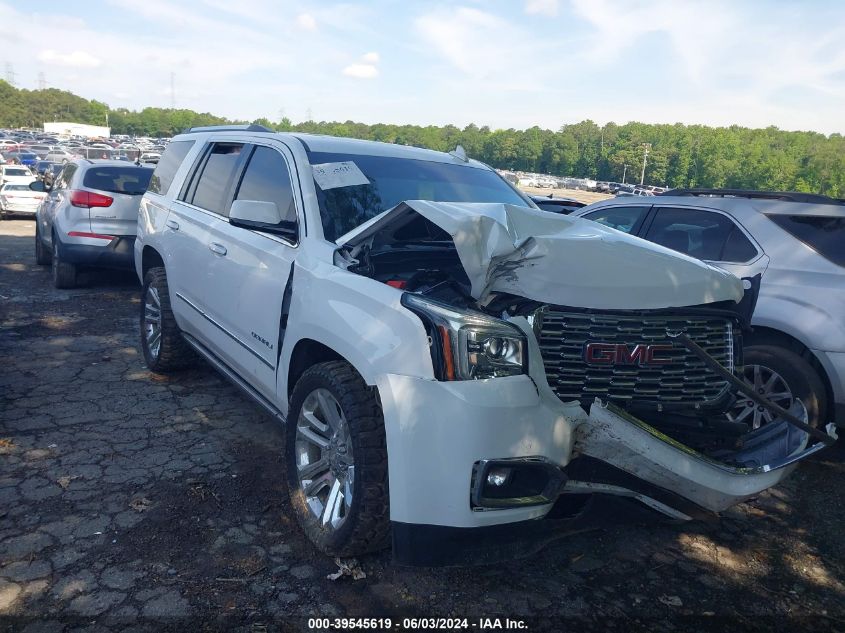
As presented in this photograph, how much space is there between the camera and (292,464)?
3.25 metres

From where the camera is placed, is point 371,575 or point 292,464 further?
point 292,464

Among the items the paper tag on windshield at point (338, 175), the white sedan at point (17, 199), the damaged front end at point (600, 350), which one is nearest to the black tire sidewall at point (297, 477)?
the damaged front end at point (600, 350)

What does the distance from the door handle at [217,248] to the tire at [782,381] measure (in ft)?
11.3

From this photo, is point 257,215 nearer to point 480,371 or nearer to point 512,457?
point 480,371

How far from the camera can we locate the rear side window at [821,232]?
4.37 meters

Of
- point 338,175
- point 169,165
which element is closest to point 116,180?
point 169,165

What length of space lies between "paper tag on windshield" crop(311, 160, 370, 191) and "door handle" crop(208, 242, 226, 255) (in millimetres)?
870

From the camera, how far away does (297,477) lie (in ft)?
10.6

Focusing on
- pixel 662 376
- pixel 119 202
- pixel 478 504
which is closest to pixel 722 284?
pixel 662 376

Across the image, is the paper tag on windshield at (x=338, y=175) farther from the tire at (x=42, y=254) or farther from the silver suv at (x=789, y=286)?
the tire at (x=42, y=254)

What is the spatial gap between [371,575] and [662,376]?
5.11 feet

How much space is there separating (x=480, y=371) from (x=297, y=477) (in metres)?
1.30

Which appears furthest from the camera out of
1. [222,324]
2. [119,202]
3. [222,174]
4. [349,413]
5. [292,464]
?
[119,202]

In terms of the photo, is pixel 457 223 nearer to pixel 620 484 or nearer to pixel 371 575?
pixel 620 484
